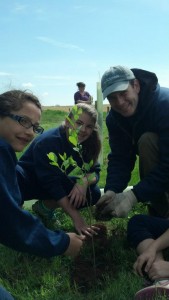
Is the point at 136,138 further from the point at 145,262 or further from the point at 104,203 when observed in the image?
the point at 145,262

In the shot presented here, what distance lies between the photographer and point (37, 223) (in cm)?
235

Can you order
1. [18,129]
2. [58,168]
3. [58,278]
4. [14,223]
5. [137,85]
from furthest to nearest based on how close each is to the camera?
[58,168] < [137,85] < [58,278] < [18,129] < [14,223]

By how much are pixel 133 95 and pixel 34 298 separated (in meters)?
1.63

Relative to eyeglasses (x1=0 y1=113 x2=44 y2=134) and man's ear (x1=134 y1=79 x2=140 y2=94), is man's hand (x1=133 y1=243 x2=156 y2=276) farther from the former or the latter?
man's ear (x1=134 y1=79 x2=140 y2=94)

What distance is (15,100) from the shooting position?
248 centimetres

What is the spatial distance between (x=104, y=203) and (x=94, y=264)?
75cm

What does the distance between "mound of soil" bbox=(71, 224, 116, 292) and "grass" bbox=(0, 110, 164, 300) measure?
0.09ft

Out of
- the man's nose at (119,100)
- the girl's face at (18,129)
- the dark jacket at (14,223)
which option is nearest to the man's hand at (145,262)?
the dark jacket at (14,223)

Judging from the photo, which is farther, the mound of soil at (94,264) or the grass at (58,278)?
the mound of soil at (94,264)

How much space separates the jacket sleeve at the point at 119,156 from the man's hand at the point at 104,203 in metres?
0.21

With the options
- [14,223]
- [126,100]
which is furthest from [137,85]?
[14,223]

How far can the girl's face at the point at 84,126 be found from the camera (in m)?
3.51

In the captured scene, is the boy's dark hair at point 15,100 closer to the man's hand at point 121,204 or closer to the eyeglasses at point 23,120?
the eyeglasses at point 23,120

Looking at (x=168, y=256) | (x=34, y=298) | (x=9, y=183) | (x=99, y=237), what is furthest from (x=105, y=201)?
(x=9, y=183)
